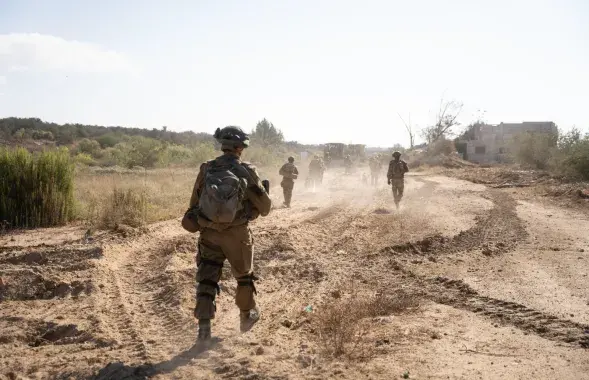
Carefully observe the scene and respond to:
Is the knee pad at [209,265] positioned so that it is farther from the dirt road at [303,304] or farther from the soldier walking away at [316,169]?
the soldier walking away at [316,169]

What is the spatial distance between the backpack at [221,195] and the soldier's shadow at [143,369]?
1122 mm

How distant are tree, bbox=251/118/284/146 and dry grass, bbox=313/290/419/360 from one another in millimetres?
78300

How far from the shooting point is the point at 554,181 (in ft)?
75.8

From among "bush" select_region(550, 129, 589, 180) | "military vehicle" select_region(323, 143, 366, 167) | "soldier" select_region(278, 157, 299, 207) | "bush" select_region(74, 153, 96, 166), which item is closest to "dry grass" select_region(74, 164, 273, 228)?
"bush" select_region(74, 153, 96, 166)

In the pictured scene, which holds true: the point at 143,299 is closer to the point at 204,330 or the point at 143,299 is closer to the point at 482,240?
the point at 204,330

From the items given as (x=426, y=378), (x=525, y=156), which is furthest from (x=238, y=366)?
(x=525, y=156)

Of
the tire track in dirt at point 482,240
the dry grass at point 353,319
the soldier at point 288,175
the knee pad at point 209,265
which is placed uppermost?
the soldier at point 288,175

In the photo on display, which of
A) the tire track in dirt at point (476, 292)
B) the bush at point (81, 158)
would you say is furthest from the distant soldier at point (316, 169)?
the tire track in dirt at point (476, 292)

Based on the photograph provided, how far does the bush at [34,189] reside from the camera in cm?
1070

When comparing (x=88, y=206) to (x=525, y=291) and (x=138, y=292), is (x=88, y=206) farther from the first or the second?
(x=525, y=291)

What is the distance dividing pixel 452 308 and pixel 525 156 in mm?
35334

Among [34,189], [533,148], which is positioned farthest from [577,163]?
[34,189]

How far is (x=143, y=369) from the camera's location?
3.68 metres

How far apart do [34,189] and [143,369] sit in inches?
349
